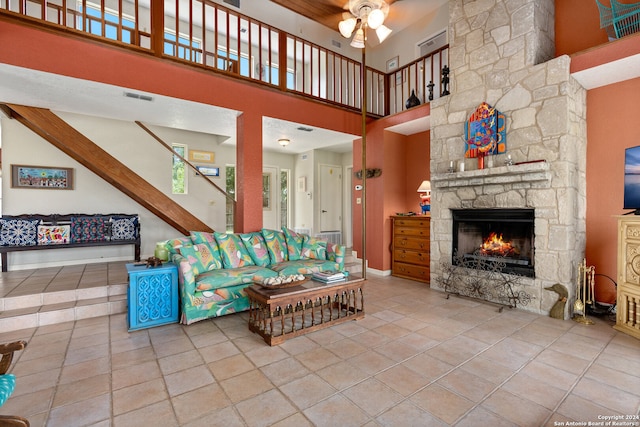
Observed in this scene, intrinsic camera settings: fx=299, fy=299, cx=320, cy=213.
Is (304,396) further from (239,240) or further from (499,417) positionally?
(239,240)

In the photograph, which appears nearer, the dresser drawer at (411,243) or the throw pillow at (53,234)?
the throw pillow at (53,234)

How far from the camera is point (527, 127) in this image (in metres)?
3.62

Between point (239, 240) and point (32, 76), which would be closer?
point (32, 76)

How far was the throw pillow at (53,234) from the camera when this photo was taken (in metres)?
4.61

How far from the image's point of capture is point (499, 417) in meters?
1.74

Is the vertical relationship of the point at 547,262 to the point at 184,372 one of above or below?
above

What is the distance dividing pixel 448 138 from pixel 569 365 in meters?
3.14

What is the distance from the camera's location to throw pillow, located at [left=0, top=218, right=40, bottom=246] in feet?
14.4

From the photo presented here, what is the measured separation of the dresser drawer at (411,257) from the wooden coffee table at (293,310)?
200 centimetres

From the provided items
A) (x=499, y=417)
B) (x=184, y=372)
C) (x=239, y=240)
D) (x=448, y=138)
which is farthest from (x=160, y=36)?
(x=499, y=417)

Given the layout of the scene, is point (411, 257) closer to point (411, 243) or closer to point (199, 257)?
point (411, 243)

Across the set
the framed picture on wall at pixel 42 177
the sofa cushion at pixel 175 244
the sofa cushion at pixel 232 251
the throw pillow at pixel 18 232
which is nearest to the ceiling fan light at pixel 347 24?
the sofa cushion at pixel 232 251

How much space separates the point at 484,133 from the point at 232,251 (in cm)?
366

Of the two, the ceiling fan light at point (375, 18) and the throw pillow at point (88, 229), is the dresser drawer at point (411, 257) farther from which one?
the throw pillow at point (88, 229)
